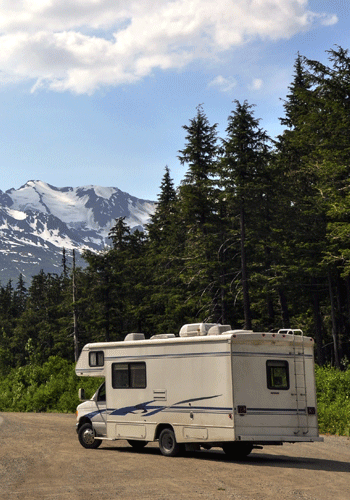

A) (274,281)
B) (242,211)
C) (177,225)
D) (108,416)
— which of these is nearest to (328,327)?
(274,281)

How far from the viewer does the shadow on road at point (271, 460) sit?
13859 millimetres

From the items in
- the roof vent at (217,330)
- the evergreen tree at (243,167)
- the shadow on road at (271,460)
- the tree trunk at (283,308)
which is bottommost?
the shadow on road at (271,460)

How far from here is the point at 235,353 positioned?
48.8 feet

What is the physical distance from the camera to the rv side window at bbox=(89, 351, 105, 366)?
59.3ft

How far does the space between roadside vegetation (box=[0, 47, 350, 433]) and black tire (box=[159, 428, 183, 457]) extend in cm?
1860

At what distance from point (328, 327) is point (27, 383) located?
20803 mm

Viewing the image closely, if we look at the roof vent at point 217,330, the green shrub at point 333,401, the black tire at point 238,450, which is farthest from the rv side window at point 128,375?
the green shrub at point 333,401

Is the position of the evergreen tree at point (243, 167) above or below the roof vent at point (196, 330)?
above

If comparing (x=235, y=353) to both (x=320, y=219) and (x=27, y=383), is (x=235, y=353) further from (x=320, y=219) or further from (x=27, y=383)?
(x=27, y=383)

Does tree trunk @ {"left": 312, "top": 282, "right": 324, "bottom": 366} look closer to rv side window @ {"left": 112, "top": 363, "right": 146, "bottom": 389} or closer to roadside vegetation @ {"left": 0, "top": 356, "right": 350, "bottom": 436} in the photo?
roadside vegetation @ {"left": 0, "top": 356, "right": 350, "bottom": 436}

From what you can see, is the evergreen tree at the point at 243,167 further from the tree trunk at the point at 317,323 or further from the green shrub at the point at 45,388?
the green shrub at the point at 45,388

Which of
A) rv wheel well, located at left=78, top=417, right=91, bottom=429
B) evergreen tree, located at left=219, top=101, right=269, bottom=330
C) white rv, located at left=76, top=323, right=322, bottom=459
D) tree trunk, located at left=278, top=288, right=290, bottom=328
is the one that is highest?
evergreen tree, located at left=219, top=101, right=269, bottom=330

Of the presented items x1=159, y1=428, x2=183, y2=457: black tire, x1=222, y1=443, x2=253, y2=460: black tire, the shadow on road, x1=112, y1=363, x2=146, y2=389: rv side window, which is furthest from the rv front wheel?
x1=112, y1=363, x2=146, y2=389: rv side window

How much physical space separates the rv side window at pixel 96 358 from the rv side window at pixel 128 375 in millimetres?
486
